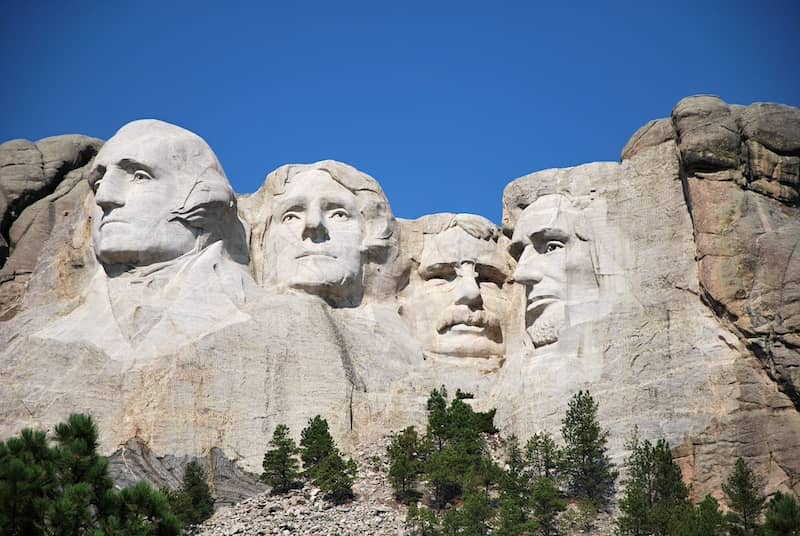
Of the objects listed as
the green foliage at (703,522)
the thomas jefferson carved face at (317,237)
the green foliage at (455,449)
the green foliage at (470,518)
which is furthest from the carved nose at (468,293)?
the green foliage at (703,522)

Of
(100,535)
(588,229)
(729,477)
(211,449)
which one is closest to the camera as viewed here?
(100,535)

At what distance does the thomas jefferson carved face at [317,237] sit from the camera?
1388 inches

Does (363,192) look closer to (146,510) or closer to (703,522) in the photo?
(703,522)

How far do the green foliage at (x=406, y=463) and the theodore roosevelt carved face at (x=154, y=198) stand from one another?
5284 mm

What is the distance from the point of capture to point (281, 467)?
31.2m

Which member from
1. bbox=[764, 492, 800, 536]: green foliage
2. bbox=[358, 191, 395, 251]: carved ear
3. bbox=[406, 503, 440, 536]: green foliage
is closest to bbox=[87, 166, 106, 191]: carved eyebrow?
bbox=[358, 191, 395, 251]: carved ear

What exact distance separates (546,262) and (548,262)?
43 mm

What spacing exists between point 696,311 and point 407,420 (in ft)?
15.4

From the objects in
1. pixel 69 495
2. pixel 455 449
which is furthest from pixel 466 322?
pixel 69 495

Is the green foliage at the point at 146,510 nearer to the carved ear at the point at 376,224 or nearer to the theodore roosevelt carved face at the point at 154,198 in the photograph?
the theodore roosevelt carved face at the point at 154,198

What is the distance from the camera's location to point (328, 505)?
100ft

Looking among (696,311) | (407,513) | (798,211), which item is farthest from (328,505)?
(798,211)

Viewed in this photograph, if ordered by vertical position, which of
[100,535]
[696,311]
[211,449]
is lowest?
[100,535]

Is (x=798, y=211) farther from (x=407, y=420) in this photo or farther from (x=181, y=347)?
(x=181, y=347)
